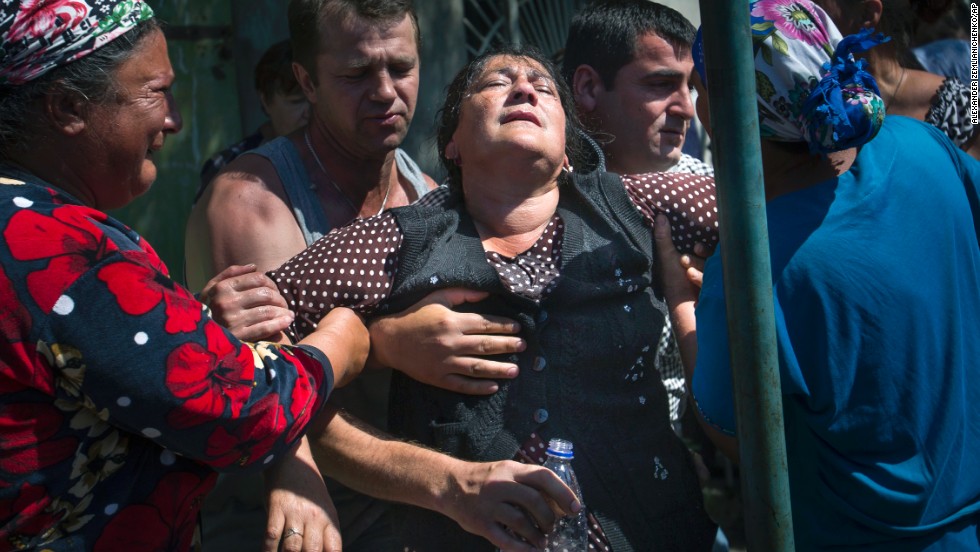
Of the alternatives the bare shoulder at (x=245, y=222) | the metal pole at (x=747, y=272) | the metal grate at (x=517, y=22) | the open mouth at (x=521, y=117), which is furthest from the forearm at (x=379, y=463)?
the metal grate at (x=517, y=22)

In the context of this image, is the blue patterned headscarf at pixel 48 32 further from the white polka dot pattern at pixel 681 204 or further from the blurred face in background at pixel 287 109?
the blurred face in background at pixel 287 109

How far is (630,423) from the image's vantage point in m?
2.30

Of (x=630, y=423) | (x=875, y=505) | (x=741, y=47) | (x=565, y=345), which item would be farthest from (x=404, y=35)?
(x=875, y=505)

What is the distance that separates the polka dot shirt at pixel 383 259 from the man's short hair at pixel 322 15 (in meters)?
0.83

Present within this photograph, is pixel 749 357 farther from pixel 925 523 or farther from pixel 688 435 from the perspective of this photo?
pixel 688 435

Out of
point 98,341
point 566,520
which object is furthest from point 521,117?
point 98,341

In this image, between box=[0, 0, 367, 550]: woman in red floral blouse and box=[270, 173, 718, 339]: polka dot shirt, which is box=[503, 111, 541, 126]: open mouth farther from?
box=[0, 0, 367, 550]: woman in red floral blouse

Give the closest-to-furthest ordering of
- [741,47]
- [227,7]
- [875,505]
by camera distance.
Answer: [741,47]
[875,505]
[227,7]

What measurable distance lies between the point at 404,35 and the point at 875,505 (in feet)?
6.27

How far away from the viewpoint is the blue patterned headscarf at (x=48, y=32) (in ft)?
5.11

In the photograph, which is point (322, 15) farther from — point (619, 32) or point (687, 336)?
point (687, 336)

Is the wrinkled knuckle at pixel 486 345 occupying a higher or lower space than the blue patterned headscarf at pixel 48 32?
lower

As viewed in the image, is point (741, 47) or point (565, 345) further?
point (565, 345)

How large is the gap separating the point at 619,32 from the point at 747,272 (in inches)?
67.8
